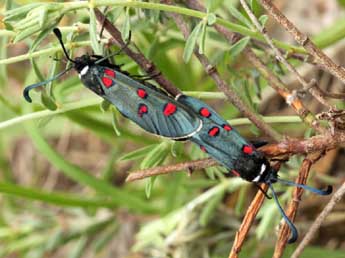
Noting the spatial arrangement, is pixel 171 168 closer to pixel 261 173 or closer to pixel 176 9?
pixel 261 173

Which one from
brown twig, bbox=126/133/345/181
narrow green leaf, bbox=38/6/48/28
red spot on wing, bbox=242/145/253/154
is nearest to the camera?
narrow green leaf, bbox=38/6/48/28

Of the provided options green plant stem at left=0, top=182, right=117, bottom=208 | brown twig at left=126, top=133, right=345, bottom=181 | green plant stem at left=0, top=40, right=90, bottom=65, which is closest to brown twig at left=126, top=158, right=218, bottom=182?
brown twig at left=126, top=133, right=345, bottom=181

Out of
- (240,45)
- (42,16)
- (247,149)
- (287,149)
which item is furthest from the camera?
(240,45)

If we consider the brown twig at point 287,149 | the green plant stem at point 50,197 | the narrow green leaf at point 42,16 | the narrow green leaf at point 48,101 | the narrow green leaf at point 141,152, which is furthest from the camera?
the green plant stem at point 50,197

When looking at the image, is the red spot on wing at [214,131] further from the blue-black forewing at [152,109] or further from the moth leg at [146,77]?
the moth leg at [146,77]

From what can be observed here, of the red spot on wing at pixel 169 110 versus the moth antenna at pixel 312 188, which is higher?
the red spot on wing at pixel 169 110

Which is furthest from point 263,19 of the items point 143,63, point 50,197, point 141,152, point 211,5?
point 50,197

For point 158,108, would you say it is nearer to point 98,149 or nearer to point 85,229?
point 85,229

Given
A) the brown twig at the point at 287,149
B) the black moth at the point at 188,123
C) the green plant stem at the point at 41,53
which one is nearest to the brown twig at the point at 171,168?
the brown twig at the point at 287,149

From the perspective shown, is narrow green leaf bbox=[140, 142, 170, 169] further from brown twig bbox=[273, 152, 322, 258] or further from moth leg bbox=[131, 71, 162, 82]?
brown twig bbox=[273, 152, 322, 258]
